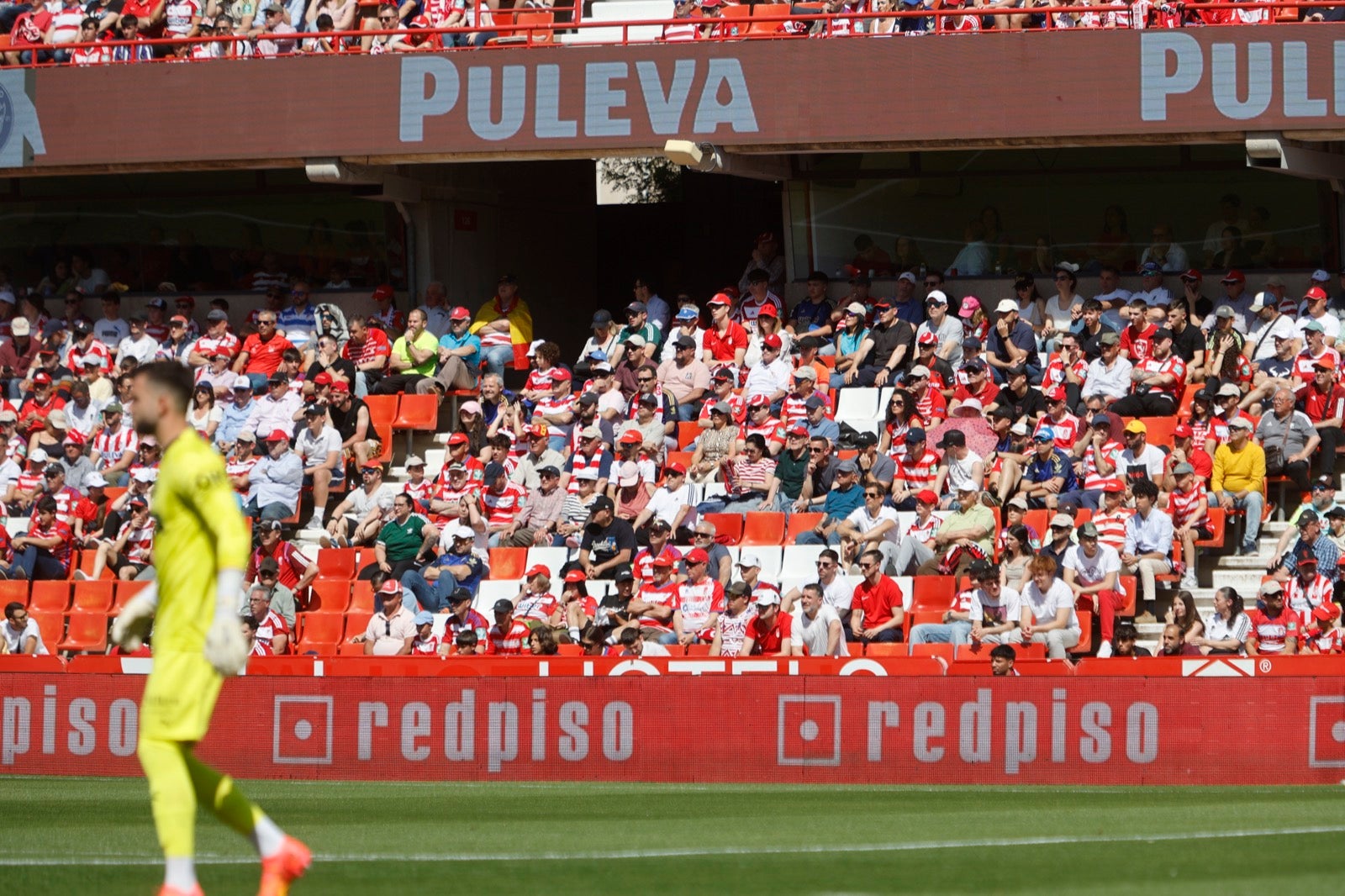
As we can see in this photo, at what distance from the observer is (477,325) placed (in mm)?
23453

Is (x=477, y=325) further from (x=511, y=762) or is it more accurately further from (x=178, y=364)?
(x=178, y=364)

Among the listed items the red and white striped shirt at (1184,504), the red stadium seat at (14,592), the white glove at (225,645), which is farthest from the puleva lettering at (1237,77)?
the white glove at (225,645)

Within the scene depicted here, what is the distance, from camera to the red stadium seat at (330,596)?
1953cm

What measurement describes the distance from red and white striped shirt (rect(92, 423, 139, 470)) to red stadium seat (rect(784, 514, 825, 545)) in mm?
8108

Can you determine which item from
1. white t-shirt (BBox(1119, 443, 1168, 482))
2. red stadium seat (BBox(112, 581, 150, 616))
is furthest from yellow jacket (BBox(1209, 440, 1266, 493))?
red stadium seat (BBox(112, 581, 150, 616))

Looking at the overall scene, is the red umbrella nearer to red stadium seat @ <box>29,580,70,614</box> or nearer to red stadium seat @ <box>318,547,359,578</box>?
red stadium seat @ <box>318,547,359,578</box>

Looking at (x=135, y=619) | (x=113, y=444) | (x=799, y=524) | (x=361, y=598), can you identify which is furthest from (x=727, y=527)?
(x=135, y=619)

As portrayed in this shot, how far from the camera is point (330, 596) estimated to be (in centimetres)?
1959

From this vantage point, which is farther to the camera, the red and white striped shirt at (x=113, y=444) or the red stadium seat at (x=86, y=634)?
the red and white striped shirt at (x=113, y=444)

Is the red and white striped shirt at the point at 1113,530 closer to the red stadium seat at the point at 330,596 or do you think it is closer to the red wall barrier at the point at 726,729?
the red wall barrier at the point at 726,729

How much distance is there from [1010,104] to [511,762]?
9823 millimetres

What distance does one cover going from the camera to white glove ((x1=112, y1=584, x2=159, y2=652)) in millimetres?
7023

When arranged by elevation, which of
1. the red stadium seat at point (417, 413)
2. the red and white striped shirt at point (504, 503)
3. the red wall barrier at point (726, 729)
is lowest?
the red wall barrier at point (726, 729)

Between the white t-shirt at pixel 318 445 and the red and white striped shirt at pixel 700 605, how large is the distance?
5486mm
